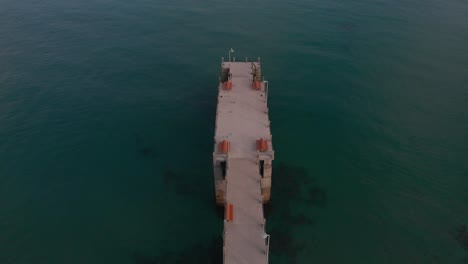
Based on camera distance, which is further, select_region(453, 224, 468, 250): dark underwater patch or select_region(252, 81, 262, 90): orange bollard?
select_region(252, 81, 262, 90): orange bollard

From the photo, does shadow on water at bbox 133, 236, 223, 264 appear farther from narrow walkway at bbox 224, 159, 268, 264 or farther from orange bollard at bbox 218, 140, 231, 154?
orange bollard at bbox 218, 140, 231, 154

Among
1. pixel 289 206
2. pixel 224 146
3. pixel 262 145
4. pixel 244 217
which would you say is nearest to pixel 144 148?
pixel 224 146

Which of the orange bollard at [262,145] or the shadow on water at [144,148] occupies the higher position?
the orange bollard at [262,145]

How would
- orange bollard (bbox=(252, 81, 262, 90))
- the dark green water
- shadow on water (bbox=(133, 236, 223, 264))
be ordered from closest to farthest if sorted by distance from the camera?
shadow on water (bbox=(133, 236, 223, 264)) → the dark green water → orange bollard (bbox=(252, 81, 262, 90))

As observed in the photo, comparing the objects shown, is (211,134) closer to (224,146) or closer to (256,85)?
(256,85)

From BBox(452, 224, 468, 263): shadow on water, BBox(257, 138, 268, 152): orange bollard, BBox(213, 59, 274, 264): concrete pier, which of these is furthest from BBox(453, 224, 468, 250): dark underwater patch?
BBox(257, 138, 268, 152): orange bollard

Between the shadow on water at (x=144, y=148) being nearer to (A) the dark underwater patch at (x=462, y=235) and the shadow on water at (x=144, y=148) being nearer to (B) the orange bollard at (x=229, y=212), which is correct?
(B) the orange bollard at (x=229, y=212)

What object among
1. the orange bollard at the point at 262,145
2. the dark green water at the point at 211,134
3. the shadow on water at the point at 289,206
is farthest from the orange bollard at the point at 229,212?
the shadow on water at the point at 289,206
